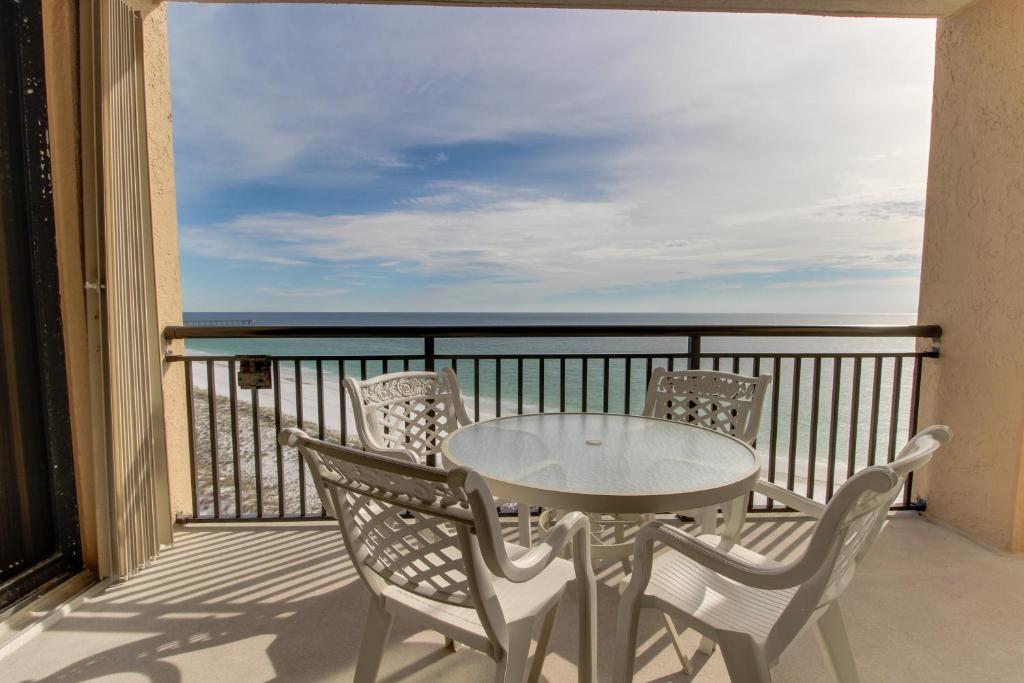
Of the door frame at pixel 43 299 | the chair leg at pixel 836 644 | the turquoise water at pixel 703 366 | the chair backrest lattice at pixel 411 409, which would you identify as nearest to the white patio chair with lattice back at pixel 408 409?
the chair backrest lattice at pixel 411 409

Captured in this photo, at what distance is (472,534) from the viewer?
2.73ft

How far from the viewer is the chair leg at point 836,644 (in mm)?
1182

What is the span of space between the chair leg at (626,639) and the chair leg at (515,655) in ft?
0.71

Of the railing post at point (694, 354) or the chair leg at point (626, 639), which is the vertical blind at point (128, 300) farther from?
the railing post at point (694, 354)

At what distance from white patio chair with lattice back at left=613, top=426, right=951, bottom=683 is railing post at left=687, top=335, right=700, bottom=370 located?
4.24 ft

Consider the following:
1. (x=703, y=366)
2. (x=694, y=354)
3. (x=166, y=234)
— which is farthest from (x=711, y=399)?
(x=166, y=234)

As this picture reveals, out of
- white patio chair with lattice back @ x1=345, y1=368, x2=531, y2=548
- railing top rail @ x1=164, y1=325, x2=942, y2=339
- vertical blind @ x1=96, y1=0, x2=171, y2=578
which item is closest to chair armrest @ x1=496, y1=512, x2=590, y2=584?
white patio chair with lattice back @ x1=345, y1=368, x2=531, y2=548

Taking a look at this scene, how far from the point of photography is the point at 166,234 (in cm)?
251

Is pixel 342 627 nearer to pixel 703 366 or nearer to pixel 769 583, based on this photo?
pixel 769 583

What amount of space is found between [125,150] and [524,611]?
90.2 inches

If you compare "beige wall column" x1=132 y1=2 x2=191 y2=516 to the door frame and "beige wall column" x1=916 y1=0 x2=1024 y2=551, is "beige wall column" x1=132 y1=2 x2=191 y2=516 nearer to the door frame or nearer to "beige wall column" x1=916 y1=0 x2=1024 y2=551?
the door frame

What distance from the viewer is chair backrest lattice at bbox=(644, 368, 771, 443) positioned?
196cm

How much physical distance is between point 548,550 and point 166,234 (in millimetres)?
2599

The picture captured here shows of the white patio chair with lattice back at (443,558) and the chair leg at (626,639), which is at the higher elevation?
the white patio chair with lattice back at (443,558)
